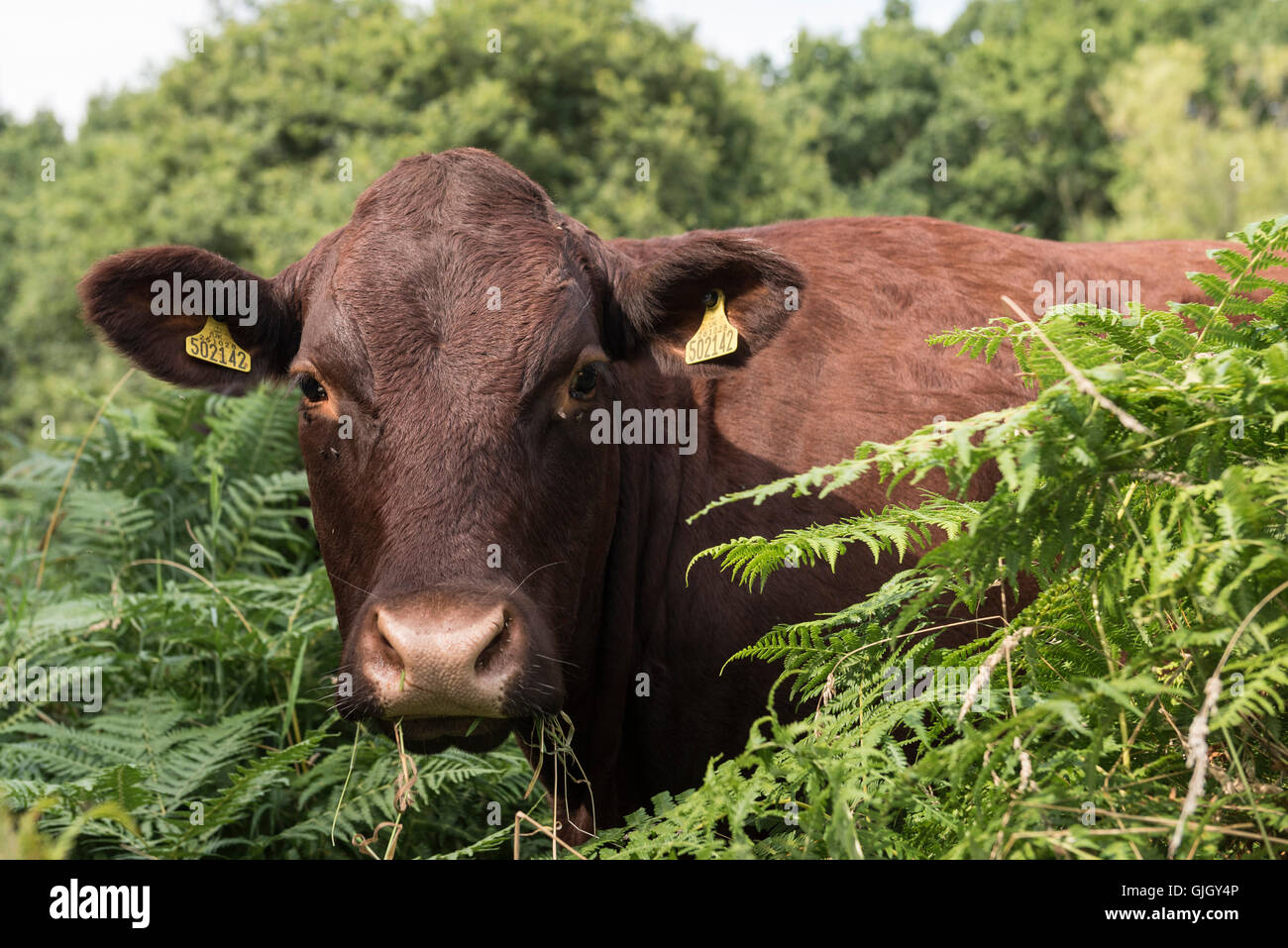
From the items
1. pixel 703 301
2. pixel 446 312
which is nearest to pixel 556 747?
pixel 446 312

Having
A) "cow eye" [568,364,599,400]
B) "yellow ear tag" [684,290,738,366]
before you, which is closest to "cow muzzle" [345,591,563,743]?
"cow eye" [568,364,599,400]

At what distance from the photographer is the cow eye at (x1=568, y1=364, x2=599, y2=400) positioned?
10.2ft

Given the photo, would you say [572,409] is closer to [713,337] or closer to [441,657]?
[713,337]

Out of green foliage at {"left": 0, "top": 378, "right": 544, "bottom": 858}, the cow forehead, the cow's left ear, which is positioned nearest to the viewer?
the cow forehead

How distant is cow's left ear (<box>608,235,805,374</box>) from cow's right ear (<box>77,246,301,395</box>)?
1188mm

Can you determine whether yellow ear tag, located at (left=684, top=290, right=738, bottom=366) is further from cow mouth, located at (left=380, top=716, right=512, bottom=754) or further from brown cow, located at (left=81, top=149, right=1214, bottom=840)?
cow mouth, located at (left=380, top=716, right=512, bottom=754)

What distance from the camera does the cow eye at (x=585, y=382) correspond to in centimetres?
311

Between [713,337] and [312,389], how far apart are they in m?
1.29

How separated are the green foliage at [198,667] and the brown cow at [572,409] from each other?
0.61m

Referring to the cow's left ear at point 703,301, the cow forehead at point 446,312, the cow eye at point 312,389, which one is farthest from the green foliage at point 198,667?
the cow's left ear at point 703,301

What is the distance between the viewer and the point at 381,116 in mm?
20078
